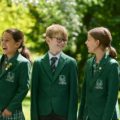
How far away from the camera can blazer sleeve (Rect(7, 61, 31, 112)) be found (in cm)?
687

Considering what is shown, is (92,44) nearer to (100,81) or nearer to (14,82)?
(100,81)

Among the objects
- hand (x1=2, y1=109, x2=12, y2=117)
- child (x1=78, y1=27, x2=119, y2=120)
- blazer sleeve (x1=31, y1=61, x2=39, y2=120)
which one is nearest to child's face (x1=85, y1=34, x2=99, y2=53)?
child (x1=78, y1=27, x2=119, y2=120)

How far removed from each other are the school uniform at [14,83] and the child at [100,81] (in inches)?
29.7

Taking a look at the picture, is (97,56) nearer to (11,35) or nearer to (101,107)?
(101,107)

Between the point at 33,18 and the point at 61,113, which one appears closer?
the point at 61,113

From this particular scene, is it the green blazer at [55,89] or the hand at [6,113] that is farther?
the hand at [6,113]

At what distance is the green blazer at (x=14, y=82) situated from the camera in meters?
6.91

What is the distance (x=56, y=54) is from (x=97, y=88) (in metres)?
0.67

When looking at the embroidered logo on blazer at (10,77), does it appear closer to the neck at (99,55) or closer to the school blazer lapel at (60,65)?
the school blazer lapel at (60,65)

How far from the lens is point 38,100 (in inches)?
268

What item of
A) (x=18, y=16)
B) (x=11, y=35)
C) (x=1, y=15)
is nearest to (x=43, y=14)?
(x=18, y=16)

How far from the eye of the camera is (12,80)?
6914 mm

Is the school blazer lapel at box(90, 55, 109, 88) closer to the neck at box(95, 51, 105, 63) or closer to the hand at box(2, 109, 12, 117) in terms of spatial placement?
the neck at box(95, 51, 105, 63)

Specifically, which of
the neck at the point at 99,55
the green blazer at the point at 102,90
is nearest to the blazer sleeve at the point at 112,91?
the green blazer at the point at 102,90
